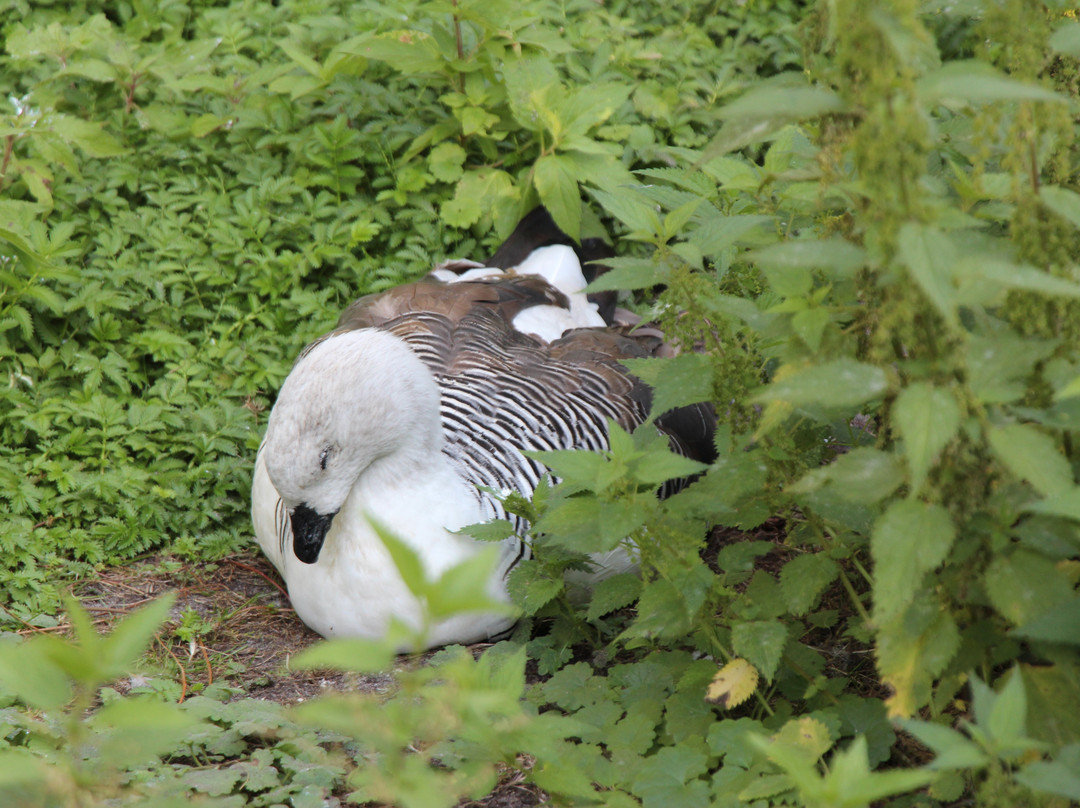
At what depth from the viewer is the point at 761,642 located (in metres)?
2.47

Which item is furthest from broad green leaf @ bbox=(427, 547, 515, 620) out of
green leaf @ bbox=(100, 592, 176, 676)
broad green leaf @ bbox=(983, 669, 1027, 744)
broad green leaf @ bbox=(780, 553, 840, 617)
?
broad green leaf @ bbox=(780, 553, 840, 617)

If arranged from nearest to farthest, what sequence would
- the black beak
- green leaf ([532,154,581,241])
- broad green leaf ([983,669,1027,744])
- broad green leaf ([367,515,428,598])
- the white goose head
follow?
broad green leaf ([367,515,428,598]) → broad green leaf ([983,669,1027,744]) → the white goose head → the black beak → green leaf ([532,154,581,241])

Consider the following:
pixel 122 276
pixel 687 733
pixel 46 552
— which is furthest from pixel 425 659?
pixel 122 276

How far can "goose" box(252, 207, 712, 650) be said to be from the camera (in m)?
3.45

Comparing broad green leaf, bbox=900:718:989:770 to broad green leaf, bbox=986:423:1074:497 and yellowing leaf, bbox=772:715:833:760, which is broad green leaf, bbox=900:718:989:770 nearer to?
broad green leaf, bbox=986:423:1074:497

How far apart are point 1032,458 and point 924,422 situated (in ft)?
0.68

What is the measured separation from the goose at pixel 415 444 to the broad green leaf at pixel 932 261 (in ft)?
6.38

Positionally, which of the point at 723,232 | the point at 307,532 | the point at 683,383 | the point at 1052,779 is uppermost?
the point at 723,232

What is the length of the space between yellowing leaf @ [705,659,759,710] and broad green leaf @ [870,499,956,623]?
2.31 ft

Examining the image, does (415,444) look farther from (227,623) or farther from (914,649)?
(914,649)

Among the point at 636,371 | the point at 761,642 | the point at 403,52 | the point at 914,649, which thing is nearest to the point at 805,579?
the point at 761,642

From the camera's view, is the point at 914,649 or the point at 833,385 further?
the point at 914,649

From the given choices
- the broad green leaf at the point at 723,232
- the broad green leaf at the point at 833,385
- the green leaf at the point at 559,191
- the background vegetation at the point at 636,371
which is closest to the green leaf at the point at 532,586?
the background vegetation at the point at 636,371

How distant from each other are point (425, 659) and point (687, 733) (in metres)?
1.15
